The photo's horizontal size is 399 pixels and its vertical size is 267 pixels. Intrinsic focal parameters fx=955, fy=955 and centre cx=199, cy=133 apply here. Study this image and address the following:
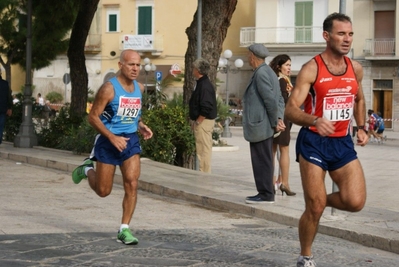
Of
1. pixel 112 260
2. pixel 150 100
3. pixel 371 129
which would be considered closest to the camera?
pixel 112 260

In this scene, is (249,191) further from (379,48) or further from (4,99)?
(379,48)

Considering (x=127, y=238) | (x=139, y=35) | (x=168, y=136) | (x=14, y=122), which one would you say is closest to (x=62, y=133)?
(x=14, y=122)

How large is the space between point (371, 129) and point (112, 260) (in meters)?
27.5

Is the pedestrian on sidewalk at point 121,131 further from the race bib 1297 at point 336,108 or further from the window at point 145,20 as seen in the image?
the window at point 145,20

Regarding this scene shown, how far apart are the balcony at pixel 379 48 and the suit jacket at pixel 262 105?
3947 centimetres

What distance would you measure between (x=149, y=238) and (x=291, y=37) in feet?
148

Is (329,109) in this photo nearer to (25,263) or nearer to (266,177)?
(25,263)

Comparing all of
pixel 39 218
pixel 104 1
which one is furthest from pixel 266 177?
pixel 104 1

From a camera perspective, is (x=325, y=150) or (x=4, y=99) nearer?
(x=325, y=150)

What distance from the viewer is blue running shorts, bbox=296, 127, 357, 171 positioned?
287 inches

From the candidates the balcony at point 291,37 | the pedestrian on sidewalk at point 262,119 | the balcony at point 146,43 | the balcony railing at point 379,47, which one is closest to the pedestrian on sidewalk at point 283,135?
the pedestrian on sidewalk at point 262,119

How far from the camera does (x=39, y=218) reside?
10.5 meters

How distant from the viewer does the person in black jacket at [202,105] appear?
1428 cm

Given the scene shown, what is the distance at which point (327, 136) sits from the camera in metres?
7.34
